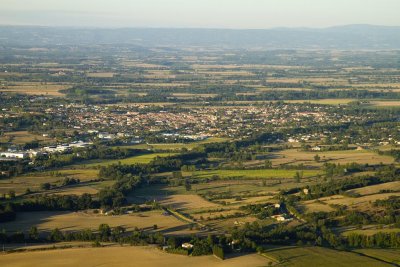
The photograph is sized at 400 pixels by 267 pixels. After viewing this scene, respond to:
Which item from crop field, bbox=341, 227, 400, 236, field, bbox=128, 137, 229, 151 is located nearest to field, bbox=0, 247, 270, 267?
crop field, bbox=341, 227, 400, 236

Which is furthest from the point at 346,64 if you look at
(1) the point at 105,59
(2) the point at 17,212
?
(2) the point at 17,212

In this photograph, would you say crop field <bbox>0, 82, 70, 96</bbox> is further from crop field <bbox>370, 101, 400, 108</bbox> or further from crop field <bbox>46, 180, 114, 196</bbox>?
crop field <bbox>46, 180, 114, 196</bbox>

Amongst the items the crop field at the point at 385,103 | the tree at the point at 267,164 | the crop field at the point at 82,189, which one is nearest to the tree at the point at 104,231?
the crop field at the point at 82,189

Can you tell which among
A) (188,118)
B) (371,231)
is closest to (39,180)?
(371,231)

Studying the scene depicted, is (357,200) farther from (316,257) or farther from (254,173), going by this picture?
(316,257)

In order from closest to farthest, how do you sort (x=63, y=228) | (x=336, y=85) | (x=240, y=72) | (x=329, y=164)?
(x=63, y=228)
(x=329, y=164)
(x=336, y=85)
(x=240, y=72)

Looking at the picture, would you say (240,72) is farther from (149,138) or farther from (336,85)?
(149,138)
